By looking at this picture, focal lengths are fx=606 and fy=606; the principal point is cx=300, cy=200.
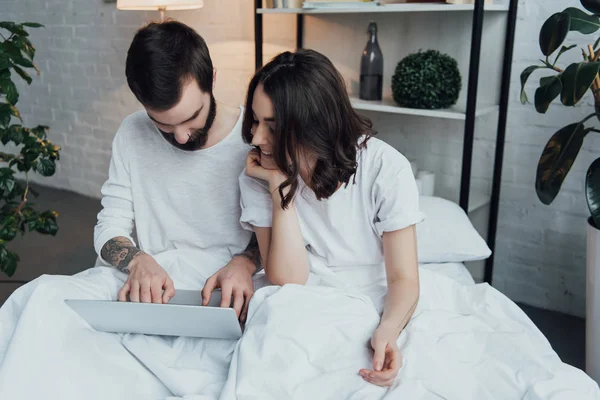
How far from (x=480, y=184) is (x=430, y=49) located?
22.4 inches

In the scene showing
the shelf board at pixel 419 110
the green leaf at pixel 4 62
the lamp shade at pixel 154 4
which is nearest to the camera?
the green leaf at pixel 4 62

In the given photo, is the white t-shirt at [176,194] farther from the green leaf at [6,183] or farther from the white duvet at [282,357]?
the green leaf at [6,183]

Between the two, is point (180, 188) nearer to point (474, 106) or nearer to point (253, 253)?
point (253, 253)

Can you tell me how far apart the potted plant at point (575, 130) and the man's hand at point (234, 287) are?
0.94m

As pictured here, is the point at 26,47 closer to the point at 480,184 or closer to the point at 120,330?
the point at 120,330

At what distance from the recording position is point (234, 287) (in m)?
1.32

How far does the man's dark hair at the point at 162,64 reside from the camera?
1327mm

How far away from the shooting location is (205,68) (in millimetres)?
1419

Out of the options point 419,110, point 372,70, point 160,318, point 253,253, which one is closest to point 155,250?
point 253,253

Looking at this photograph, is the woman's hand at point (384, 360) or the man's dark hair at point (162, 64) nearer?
the woman's hand at point (384, 360)

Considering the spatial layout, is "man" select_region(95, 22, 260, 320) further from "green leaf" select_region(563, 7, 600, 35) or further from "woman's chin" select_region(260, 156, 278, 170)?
"green leaf" select_region(563, 7, 600, 35)

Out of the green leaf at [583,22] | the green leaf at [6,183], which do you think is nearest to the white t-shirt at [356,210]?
the green leaf at [583,22]

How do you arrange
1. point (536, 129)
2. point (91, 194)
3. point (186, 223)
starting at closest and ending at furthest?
point (186, 223) → point (536, 129) → point (91, 194)

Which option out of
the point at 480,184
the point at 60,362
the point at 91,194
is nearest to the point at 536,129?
the point at 480,184
